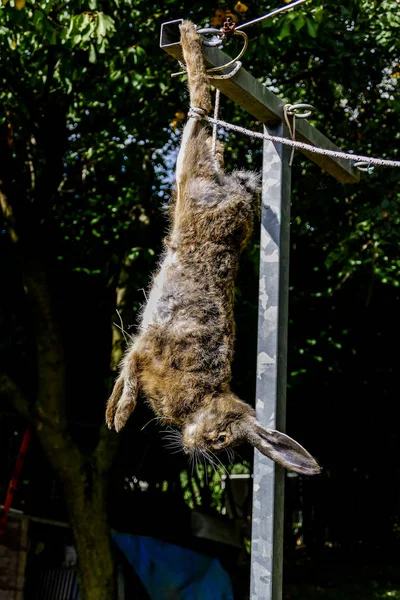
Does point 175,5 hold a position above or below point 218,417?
above

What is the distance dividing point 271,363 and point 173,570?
18.0 ft

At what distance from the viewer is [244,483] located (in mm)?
11719

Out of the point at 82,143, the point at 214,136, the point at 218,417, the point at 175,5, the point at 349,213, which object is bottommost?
the point at 218,417

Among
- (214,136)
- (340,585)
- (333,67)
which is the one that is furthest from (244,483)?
(214,136)

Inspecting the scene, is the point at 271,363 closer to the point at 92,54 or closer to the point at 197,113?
the point at 197,113

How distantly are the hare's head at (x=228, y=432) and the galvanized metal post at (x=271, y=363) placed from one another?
0.47 m

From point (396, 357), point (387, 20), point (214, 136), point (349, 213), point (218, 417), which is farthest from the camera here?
point (396, 357)

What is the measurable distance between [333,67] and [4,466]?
5904mm

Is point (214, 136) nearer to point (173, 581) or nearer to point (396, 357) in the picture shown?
point (173, 581)

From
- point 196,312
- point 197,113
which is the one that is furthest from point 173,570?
point 197,113

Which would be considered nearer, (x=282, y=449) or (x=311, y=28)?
(x=282, y=449)

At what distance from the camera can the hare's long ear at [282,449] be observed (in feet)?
7.75

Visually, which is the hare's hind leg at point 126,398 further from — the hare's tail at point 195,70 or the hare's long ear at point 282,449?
the hare's tail at point 195,70

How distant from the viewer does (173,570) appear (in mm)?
8023
